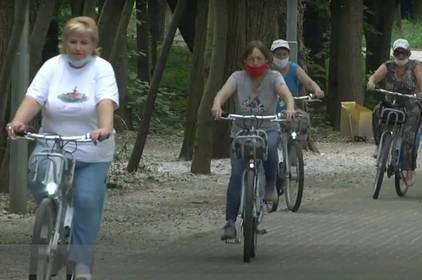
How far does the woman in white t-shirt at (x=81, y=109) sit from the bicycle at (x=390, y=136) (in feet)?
22.2

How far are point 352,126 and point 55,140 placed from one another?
61.6 ft

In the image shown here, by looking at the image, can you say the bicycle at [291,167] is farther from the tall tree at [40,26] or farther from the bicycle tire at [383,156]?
the tall tree at [40,26]

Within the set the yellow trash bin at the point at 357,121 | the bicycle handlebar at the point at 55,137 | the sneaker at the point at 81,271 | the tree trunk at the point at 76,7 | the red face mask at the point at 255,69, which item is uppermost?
the tree trunk at the point at 76,7

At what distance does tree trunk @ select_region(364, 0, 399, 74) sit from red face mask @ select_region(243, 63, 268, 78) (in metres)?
22.6

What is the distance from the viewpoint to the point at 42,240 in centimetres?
680

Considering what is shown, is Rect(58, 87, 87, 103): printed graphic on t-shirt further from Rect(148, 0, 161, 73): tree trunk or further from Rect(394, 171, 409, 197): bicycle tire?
Rect(148, 0, 161, 73): tree trunk

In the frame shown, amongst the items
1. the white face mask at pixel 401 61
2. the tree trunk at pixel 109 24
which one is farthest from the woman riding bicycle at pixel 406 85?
the tree trunk at pixel 109 24

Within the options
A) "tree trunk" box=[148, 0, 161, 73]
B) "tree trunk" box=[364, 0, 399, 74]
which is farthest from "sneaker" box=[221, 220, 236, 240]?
"tree trunk" box=[148, 0, 161, 73]

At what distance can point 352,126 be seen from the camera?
83.2ft

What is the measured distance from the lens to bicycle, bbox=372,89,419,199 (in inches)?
535

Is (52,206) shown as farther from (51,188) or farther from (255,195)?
(255,195)

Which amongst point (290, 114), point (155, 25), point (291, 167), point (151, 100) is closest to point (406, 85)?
point (291, 167)

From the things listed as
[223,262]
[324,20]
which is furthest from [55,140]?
[324,20]

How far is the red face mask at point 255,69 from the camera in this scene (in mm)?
9656
